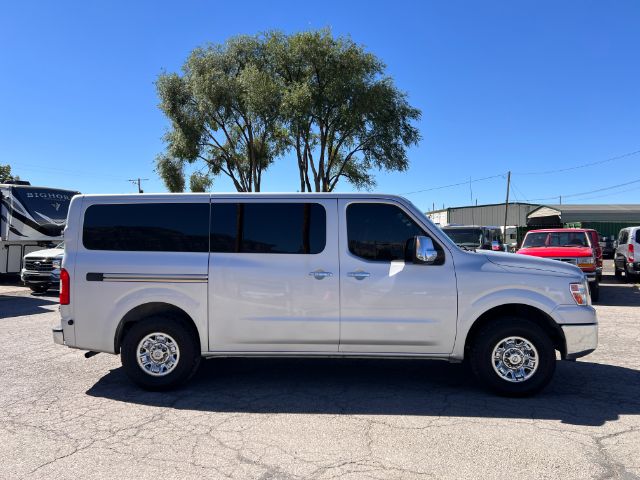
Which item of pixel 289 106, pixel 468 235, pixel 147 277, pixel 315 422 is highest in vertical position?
pixel 289 106

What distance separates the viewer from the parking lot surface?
3.53 metres

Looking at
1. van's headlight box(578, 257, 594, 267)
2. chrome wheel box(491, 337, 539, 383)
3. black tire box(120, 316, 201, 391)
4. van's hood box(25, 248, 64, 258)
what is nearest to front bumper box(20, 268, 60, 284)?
van's hood box(25, 248, 64, 258)

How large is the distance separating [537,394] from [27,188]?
1645 cm

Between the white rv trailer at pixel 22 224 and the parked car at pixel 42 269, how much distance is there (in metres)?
1.77

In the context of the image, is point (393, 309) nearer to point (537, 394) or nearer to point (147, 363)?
point (537, 394)

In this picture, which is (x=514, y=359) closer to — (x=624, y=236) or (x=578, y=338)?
(x=578, y=338)

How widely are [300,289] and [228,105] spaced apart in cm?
2242

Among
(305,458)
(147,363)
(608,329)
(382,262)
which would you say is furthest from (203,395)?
(608,329)

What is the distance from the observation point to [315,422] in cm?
436

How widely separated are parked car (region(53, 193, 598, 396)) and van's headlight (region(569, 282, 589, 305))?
1 cm

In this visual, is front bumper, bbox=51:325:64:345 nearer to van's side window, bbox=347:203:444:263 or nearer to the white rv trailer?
van's side window, bbox=347:203:444:263

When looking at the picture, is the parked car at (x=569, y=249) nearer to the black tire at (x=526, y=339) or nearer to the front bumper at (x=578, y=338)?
the front bumper at (x=578, y=338)

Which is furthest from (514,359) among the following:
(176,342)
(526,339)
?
(176,342)

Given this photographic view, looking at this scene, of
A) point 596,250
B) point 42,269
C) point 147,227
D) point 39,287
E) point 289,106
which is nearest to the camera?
point 147,227
